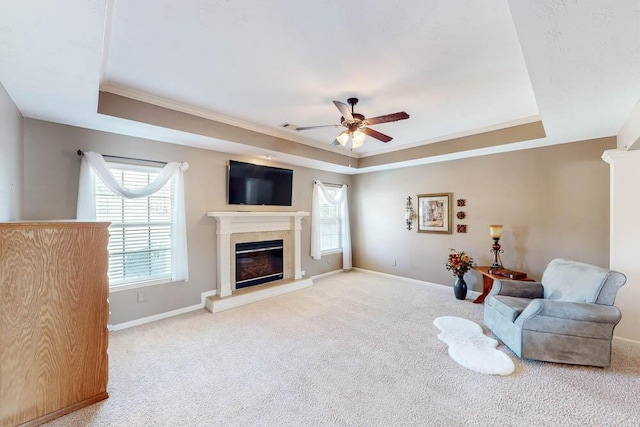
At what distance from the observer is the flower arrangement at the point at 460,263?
14.7 feet

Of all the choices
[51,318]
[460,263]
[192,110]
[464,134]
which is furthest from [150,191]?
[460,263]

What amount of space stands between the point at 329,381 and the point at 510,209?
391 centimetres

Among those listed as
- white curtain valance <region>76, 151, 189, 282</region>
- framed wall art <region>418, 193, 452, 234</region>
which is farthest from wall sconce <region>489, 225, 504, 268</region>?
white curtain valance <region>76, 151, 189, 282</region>

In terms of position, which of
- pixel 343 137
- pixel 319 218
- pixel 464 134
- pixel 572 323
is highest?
pixel 464 134

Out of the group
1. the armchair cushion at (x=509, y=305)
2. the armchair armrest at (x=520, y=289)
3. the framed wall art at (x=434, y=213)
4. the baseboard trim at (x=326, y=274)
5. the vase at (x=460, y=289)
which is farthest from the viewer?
the baseboard trim at (x=326, y=274)

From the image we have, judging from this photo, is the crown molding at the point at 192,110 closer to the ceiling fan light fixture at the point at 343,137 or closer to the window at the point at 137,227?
the window at the point at 137,227

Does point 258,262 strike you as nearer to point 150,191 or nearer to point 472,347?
point 150,191

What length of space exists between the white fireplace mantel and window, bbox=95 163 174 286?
68 centimetres

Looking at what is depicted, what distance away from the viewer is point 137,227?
11.7 ft

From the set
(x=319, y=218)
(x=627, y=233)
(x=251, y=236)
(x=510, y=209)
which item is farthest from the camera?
(x=319, y=218)

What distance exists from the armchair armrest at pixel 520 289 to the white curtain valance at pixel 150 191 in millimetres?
4190

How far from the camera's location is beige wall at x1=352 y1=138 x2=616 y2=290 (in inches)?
143

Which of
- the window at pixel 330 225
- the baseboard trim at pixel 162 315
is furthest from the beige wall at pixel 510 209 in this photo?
the baseboard trim at pixel 162 315

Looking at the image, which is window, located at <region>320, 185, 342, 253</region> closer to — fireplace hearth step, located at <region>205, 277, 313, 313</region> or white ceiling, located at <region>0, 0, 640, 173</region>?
fireplace hearth step, located at <region>205, 277, 313, 313</region>
